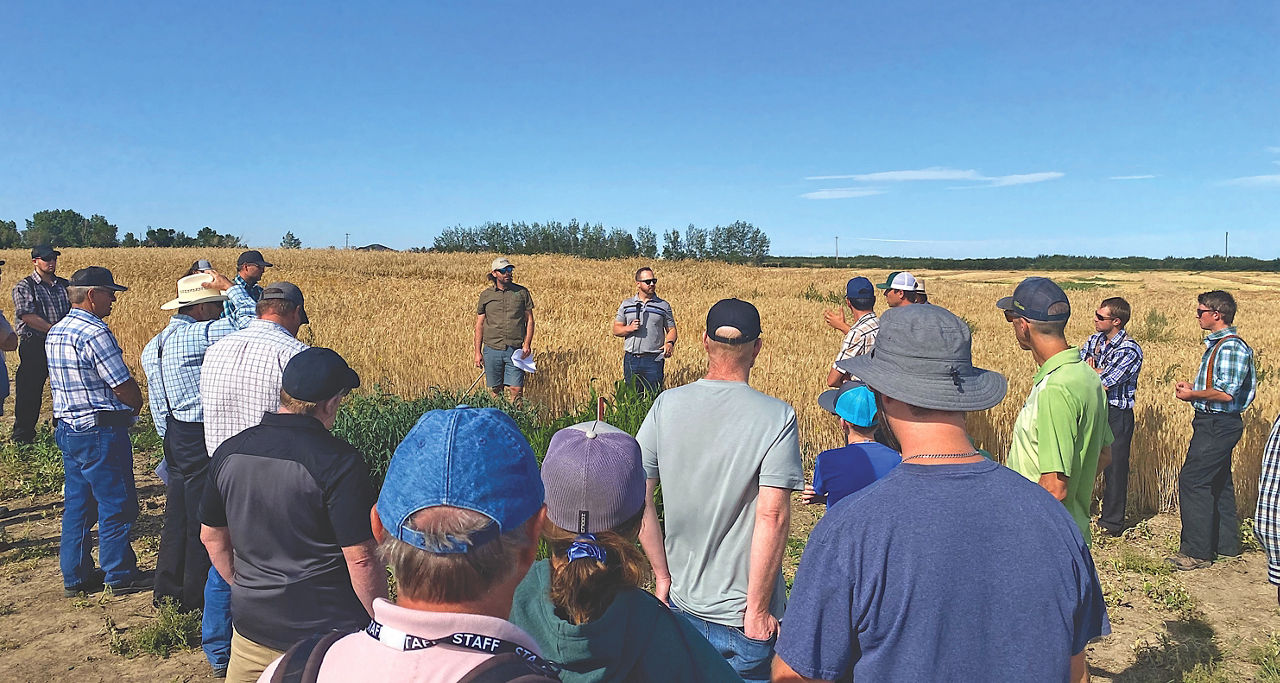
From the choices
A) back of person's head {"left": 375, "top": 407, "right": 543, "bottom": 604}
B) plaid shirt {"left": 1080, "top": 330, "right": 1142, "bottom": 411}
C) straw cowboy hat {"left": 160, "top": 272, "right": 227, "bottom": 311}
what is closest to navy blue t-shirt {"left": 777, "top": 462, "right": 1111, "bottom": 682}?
back of person's head {"left": 375, "top": 407, "right": 543, "bottom": 604}

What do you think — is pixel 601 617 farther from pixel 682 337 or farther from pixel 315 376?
pixel 682 337

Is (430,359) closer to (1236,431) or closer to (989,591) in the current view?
(1236,431)

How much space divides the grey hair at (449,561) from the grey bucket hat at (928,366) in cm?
102

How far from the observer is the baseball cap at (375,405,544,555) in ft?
4.52

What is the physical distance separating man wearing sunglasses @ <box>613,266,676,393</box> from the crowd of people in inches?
113

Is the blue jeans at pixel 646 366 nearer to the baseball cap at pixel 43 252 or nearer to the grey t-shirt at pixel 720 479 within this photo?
the grey t-shirt at pixel 720 479

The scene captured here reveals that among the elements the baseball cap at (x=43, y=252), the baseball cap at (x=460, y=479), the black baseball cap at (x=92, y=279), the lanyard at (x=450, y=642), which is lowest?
the lanyard at (x=450, y=642)

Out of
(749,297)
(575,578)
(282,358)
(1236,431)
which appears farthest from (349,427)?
(749,297)

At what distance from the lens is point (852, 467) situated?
291 cm

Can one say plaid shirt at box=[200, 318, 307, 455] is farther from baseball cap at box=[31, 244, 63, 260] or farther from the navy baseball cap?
baseball cap at box=[31, 244, 63, 260]

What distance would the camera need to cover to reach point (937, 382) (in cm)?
187

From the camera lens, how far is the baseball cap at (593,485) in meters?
1.99

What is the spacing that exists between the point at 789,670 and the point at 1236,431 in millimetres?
5758

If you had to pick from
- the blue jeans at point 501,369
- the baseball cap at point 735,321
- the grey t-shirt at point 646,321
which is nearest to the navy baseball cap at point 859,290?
the grey t-shirt at point 646,321
